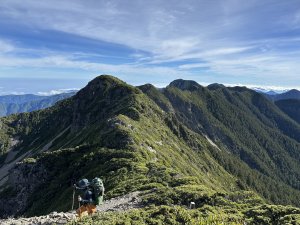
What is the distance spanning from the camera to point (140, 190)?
41.4 metres

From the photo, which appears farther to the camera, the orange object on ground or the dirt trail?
the dirt trail

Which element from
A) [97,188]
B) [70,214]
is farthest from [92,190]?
[70,214]

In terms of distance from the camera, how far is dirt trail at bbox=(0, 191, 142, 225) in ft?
86.6

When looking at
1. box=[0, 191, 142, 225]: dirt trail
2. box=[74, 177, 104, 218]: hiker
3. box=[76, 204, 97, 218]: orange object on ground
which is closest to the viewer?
box=[74, 177, 104, 218]: hiker

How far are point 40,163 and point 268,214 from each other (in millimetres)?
62815

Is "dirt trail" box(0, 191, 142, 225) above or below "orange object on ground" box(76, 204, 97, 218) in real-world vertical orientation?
below

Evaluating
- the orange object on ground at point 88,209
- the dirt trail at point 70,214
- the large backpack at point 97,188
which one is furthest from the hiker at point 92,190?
the dirt trail at point 70,214

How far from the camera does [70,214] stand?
29.7m

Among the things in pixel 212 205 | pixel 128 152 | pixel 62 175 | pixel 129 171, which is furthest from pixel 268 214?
pixel 62 175

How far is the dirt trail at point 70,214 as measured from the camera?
26388 millimetres

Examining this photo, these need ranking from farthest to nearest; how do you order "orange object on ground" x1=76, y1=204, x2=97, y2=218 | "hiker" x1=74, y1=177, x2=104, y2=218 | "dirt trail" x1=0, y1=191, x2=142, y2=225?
"dirt trail" x1=0, y1=191, x2=142, y2=225, "orange object on ground" x1=76, y1=204, x2=97, y2=218, "hiker" x1=74, y1=177, x2=104, y2=218

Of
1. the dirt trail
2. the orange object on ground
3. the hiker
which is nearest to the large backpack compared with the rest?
the hiker

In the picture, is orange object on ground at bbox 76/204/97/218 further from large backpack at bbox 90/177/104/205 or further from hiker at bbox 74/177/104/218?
large backpack at bbox 90/177/104/205

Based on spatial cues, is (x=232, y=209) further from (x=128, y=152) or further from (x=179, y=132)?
(x=179, y=132)
